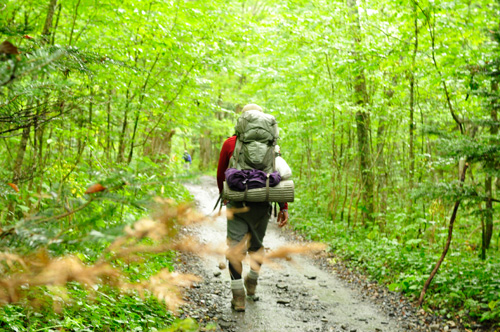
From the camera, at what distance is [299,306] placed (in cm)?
562

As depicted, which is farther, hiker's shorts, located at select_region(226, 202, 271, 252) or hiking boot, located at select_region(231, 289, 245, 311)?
hiking boot, located at select_region(231, 289, 245, 311)

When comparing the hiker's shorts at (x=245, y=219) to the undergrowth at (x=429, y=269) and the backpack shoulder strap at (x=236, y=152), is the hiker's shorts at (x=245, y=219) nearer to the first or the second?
the backpack shoulder strap at (x=236, y=152)

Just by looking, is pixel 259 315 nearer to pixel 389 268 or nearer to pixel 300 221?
pixel 389 268

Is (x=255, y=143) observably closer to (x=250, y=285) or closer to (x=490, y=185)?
(x=250, y=285)

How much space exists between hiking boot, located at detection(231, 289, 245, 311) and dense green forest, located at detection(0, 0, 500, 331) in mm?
1044

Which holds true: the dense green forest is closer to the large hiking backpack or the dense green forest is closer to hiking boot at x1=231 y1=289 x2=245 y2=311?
the large hiking backpack

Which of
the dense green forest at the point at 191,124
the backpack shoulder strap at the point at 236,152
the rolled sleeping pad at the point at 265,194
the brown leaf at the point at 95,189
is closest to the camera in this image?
the brown leaf at the point at 95,189

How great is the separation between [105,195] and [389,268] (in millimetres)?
7442

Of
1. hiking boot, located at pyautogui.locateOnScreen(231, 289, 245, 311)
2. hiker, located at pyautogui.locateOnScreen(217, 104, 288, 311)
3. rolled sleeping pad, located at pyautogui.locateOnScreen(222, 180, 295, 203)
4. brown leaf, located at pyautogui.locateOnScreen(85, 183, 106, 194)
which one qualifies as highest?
brown leaf, located at pyautogui.locateOnScreen(85, 183, 106, 194)

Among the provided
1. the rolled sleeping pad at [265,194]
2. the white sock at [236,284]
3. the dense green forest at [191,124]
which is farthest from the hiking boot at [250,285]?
the rolled sleeping pad at [265,194]

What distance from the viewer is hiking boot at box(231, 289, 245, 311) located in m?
4.79

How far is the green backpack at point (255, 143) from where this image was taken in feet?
14.7

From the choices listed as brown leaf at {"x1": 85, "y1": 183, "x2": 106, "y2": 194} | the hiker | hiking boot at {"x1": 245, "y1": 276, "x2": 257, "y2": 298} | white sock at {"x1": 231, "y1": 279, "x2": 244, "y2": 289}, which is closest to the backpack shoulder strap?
the hiker

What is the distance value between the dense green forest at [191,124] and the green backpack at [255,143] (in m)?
0.93
